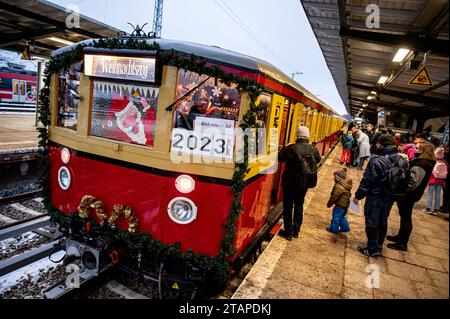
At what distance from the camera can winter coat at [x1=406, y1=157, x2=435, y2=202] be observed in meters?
4.51

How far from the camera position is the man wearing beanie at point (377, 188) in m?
4.25

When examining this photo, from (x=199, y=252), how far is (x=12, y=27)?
1253cm

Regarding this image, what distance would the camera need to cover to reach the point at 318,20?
24.9 ft

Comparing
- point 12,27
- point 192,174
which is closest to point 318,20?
point 192,174

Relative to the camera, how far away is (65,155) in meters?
3.79

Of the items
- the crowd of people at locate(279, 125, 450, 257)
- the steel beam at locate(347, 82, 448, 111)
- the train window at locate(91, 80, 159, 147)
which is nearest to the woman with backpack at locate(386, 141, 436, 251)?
the crowd of people at locate(279, 125, 450, 257)

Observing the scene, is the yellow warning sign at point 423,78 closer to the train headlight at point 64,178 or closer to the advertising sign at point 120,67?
the advertising sign at point 120,67

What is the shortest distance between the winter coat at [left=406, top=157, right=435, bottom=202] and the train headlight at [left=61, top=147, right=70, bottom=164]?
188 inches

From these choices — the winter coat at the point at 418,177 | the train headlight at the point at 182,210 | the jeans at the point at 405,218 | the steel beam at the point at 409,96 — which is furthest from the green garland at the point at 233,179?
the steel beam at the point at 409,96
